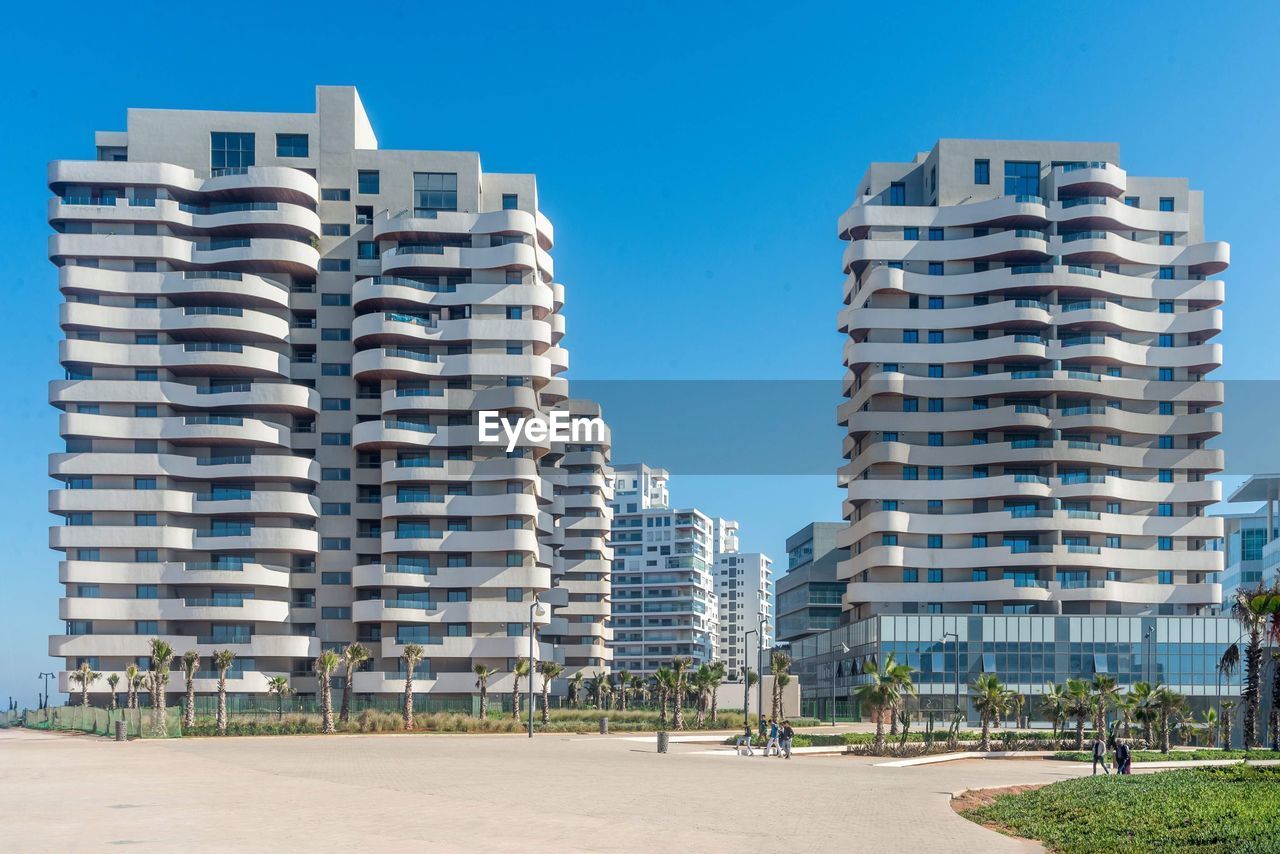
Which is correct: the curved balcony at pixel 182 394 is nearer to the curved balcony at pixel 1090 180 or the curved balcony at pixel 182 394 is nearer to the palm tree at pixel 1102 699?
the palm tree at pixel 1102 699

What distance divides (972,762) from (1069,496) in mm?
56380

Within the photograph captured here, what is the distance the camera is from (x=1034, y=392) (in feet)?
345

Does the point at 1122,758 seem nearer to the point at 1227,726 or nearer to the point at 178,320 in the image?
the point at 1227,726

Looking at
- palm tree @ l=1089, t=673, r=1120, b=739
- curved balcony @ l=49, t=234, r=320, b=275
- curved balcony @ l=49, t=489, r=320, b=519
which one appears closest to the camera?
palm tree @ l=1089, t=673, r=1120, b=739

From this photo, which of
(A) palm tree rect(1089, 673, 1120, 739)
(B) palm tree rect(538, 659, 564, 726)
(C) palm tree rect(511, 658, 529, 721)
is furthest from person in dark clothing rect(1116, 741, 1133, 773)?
(C) palm tree rect(511, 658, 529, 721)

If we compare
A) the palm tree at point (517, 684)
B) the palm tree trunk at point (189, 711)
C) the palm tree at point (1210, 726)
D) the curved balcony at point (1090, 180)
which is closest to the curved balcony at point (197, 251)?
the palm tree trunk at point (189, 711)

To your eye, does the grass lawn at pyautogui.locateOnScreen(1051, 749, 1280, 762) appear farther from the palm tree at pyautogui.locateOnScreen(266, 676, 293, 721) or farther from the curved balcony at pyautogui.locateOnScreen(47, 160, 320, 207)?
the curved balcony at pyautogui.locateOnScreen(47, 160, 320, 207)

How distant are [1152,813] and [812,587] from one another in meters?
107

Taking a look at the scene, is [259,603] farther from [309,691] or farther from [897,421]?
[897,421]

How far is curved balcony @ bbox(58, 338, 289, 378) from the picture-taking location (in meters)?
94.6

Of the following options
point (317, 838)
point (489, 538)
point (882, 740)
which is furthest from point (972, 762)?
point (489, 538)

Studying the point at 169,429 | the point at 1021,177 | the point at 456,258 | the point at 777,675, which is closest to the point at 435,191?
the point at 456,258

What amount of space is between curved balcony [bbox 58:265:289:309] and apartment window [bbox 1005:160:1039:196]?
2579 inches

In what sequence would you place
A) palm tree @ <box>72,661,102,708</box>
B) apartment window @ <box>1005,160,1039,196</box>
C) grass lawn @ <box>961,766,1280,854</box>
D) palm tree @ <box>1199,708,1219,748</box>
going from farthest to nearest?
1. apartment window @ <box>1005,160,1039,196</box>
2. palm tree @ <box>72,661,102,708</box>
3. palm tree @ <box>1199,708,1219,748</box>
4. grass lawn @ <box>961,766,1280,854</box>
